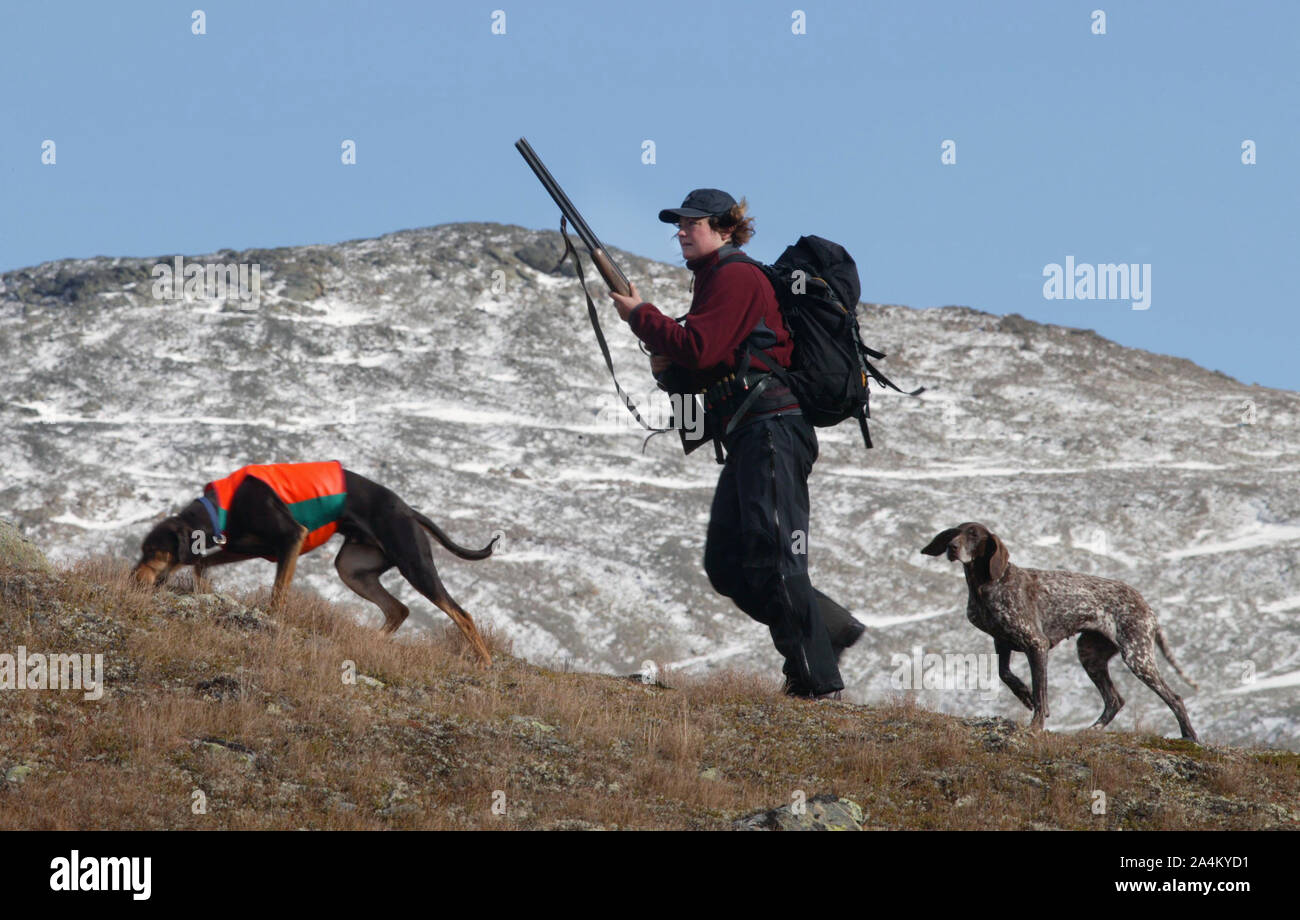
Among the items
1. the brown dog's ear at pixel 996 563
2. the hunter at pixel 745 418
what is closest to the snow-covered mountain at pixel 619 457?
the brown dog's ear at pixel 996 563

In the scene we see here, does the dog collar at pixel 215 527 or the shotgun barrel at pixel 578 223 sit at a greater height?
the shotgun barrel at pixel 578 223

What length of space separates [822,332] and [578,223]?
7.19 ft

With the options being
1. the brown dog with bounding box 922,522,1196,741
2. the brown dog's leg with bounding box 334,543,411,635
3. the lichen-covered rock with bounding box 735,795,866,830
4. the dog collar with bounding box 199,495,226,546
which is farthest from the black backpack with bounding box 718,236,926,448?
the dog collar with bounding box 199,495,226,546

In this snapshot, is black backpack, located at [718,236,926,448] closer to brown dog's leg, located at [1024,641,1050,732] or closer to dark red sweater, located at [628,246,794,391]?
dark red sweater, located at [628,246,794,391]

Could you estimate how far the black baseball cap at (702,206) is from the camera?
7.98 metres

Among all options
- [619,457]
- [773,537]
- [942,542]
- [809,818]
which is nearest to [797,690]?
[773,537]

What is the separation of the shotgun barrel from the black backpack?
104cm

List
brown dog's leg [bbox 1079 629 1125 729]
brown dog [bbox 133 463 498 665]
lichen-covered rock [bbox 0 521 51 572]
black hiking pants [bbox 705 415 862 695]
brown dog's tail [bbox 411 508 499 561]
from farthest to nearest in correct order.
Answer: brown dog's tail [bbox 411 508 499 561] < brown dog's leg [bbox 1079 629 1125 729] < lichen-covered rock [bbox 0 521 51 572] < brown dog [bbox 133 463 498 665] < black hiking pants [bbox 705 415 862 695]

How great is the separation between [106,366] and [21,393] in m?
4.75

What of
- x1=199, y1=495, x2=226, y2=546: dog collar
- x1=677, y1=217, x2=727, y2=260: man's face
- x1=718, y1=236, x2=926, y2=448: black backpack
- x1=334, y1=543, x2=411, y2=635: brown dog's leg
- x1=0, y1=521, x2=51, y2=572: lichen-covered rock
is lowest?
x1=334, y1=543, x2=411, y2=635: brown dog's leg

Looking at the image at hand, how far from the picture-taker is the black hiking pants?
7.93m

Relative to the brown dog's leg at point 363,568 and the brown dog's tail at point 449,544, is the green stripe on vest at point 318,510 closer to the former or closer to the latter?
the brown dog's leg at point 363,568

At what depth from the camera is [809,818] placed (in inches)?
245

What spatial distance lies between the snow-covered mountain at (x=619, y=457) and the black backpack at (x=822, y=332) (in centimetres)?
923
